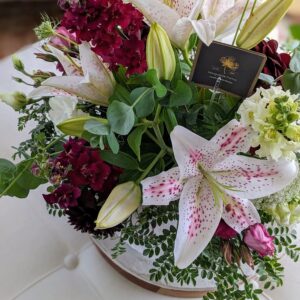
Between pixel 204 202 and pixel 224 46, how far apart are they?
18cm

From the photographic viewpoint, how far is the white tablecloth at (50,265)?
0.74 m

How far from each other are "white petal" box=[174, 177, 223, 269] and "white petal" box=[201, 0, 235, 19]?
195 millimetres

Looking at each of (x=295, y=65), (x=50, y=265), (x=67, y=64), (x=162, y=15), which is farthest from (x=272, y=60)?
(x=50, y=265)

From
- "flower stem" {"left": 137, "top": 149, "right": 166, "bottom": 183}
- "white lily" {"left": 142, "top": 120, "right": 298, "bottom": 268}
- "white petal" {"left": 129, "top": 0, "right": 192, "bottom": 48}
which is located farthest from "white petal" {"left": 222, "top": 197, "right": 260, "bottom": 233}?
"white petal" {"left": 129, "top": 0, "right": 192, "bottom": 48}

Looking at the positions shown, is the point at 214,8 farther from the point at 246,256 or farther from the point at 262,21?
the point at 246,256

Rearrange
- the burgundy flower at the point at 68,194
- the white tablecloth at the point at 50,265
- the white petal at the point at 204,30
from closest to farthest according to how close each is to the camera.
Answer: the white petal at the point at 204,30, the burgundy flower at the point at 68,194, the white tablecloth at the point at 50,265

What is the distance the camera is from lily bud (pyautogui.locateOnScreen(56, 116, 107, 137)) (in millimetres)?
513

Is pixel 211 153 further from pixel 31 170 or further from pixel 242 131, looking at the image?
pixel 31 170

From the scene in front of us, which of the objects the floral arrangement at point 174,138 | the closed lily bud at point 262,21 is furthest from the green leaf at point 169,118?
A: the closed lily bud at point 262,21

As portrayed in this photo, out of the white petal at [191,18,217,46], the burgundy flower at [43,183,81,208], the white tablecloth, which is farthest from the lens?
the white tablecloth

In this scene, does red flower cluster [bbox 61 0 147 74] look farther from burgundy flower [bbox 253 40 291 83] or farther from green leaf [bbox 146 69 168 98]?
burgundy flower [bbox 253 40 291 83]

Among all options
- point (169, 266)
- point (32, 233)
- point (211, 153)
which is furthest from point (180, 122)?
point (32, 233)

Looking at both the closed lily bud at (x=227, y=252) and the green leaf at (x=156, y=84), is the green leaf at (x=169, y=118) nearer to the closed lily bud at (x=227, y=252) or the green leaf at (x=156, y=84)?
the green leaf at (x=156, y=84)

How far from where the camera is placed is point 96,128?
489 mm
